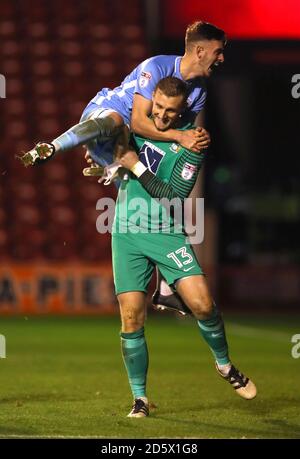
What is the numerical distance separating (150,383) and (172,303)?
1.92 metres

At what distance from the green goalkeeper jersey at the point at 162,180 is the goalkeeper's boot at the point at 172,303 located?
45cm

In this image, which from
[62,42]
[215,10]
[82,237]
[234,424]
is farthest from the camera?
[62,42]

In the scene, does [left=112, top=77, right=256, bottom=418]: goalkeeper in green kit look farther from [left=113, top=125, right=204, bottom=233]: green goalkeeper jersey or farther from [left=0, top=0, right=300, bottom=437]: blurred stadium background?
[left=0, top=0, right=300, bottom=437]: blurred stadium background

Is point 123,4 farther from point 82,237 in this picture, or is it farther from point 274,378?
point 274,378

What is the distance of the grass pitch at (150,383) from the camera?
6.77 m

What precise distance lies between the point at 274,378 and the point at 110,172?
3281mm

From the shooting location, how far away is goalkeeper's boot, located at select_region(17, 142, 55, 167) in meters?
6.29

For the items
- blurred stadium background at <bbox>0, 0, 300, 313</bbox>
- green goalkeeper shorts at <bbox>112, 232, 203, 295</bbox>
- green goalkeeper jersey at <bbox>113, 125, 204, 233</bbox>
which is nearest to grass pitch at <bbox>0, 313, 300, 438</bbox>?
green goalkeeper shorts at <bbox>112, 232, 203, 295</bbox>

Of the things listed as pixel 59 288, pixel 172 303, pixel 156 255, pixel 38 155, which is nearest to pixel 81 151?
pixel 59 288

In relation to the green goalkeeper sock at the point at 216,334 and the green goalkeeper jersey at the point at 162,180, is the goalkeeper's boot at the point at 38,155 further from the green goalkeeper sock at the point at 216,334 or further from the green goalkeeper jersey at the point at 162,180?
the green goalkeeper sock at the point at 216,334

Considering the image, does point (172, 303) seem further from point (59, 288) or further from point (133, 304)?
point (59, 288)

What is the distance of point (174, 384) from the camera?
9125mm

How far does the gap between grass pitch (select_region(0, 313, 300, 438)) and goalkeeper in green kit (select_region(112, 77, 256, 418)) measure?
37 centimetres
